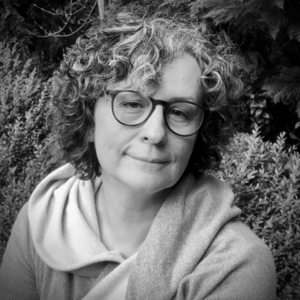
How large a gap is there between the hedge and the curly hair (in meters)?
0.29

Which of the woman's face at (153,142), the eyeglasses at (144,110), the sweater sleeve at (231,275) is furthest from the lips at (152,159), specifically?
the sweater sleeve at (231,275)

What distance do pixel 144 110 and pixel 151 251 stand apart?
1.61 feet

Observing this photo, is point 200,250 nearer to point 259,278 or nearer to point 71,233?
Result: point 259,278

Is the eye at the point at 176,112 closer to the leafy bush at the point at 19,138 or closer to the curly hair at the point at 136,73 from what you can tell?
the curly hair at the point at 136,73

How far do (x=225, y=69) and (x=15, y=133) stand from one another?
2.57m

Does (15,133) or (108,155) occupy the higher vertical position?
(108,155)

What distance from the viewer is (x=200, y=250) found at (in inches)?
52.9

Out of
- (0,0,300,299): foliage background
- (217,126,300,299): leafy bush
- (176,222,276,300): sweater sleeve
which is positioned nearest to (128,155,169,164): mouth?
(176,222,276,300): sweater sleeve

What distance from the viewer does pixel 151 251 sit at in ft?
4.42

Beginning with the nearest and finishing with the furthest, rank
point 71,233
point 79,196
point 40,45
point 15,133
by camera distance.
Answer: point 71,233 < point 79,196 < point 15,133 < point 40,45

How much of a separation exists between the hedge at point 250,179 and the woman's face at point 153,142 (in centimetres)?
53

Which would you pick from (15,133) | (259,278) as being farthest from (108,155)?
(15,133)

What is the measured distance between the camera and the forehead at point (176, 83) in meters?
1.35

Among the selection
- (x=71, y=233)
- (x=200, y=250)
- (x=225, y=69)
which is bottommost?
(x=71, y=233)
